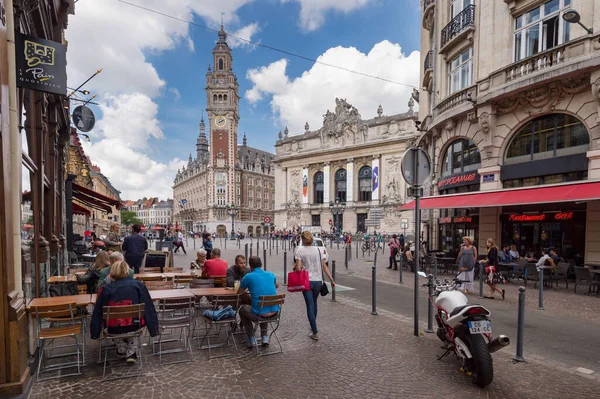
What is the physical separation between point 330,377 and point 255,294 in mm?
1603

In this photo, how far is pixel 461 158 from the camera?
55.0 feet

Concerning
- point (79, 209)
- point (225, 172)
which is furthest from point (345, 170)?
point (79, 209)

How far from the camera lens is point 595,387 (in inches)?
167

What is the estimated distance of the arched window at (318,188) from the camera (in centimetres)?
6291

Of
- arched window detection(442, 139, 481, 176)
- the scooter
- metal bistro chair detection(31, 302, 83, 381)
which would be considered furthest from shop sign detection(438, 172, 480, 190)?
metal bistro chair detection(31, 302, 83, 381)

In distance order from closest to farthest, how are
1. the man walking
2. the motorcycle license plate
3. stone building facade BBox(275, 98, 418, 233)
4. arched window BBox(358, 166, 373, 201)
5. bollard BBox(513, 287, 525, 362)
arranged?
the motorcycle license plate → bollard BBox(513, 287, 525, 362) → the man walking → stone building facade BBox(275, 98, 418, 233) → arched window BBox(358, 166, 373, 201)

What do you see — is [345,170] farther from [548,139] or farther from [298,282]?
[298,282]

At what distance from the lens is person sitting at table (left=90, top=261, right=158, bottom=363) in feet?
14.3

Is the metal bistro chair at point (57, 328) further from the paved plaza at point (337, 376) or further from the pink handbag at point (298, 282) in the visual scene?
the pink handbag at point (298, 282)

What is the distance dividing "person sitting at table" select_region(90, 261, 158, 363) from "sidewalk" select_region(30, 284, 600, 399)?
59 centimetres

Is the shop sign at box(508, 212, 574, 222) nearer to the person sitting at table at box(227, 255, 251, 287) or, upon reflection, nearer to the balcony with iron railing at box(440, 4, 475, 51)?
the balcony with iron railing at box(440, 4, 475, 51)

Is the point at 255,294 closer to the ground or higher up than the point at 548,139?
closer to the ground

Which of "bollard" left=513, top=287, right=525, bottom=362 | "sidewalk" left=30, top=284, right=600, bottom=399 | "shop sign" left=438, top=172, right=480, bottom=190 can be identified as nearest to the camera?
"sidewalk" left=30, top=284, right=600, bottom=399

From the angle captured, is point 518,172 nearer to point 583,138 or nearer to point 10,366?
point 583,138
